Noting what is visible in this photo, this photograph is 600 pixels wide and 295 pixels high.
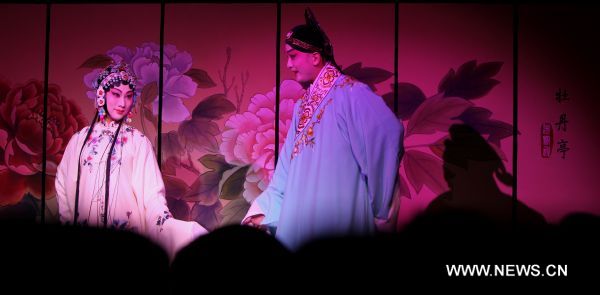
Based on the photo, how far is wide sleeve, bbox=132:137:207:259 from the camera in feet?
9.42

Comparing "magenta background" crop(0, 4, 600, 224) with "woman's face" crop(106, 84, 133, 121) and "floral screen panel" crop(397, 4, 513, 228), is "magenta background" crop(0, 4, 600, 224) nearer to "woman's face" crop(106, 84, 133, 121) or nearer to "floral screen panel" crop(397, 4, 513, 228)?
"floral screen panel" crop(397, 4, 513, 228)

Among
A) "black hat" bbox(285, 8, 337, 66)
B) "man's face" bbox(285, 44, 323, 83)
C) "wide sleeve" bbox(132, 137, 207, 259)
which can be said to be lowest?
"wide sleeve" bbox(132, 137, 207, 259)

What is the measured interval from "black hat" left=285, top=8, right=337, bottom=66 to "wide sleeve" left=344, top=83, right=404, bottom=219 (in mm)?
259

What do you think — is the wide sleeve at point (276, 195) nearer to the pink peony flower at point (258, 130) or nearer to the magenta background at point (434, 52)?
the pink peony flower at point (258, 130)

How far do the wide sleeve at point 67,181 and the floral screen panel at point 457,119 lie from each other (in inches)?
57.2

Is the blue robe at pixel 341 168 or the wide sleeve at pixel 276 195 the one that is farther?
the wide sleeve at pixel 276 195

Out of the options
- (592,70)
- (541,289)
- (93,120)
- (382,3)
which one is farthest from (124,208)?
(592,70)

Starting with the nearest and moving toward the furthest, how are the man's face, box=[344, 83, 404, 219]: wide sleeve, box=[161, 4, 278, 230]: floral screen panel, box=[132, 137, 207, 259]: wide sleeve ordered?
box=[344, 83, 404, 219]: wide sleeve → the man's face → box=[132, 137, 207, 259]: wide sleeve → box=[161, 4, 278, 230]: floral screen panel

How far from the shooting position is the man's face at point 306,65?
2.68 m

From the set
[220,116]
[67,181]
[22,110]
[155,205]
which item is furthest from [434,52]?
[22,110]

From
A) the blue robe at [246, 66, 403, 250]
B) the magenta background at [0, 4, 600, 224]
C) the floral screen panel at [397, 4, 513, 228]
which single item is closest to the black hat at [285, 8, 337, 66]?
the blue robe at [246, 66, 403, 250]

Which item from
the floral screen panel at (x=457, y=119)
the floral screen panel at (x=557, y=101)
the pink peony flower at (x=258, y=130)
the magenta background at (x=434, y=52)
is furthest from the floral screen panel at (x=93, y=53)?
the floral screen panel at (x=557, y=101)

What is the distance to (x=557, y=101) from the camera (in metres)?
3.03

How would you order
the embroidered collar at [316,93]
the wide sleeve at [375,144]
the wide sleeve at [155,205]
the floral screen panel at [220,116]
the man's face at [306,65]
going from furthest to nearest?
the floral screen panel at [220,116]
the wide sleeve at [155,205]
the man's face at [306,65]
the embroidered collar at [316,93]
the wide sleeve at [375,144]
